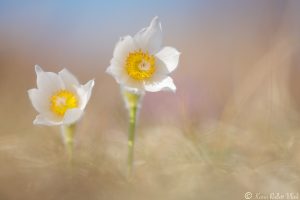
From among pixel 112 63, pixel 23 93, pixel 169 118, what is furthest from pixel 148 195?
pixel 23 93

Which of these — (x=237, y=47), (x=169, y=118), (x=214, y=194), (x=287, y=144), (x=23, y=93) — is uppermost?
(x=237, y=47)

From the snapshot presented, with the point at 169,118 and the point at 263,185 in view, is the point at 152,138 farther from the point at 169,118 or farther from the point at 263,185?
the point at 263,185

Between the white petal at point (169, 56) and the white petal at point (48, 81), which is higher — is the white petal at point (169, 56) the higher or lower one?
the higher one

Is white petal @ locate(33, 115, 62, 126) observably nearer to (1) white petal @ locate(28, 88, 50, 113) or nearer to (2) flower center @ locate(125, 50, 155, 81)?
(1) white petal @ locate(28, 88, 50, 113)
